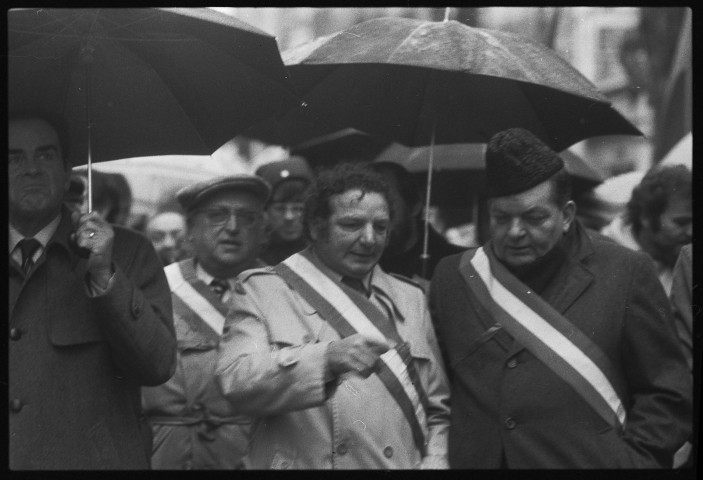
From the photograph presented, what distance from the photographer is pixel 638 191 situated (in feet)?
17.1

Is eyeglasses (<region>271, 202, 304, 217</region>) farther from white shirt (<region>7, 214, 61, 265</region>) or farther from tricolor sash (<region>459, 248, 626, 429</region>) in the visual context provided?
white shirt (<region>7, 214, 61, 265</region>)

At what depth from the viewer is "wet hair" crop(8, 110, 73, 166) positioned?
15.8ft

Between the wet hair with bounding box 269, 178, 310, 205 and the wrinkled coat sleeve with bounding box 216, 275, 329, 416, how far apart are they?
0.66 m

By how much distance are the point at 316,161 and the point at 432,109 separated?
1.77 ft

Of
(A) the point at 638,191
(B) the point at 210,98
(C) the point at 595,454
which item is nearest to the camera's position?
(C) the point at 595,454

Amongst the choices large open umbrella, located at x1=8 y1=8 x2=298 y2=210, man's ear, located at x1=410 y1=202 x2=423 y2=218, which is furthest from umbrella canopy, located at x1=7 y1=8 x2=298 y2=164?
man's ear, located at x1=410 y1=202 x2=423 y2=218

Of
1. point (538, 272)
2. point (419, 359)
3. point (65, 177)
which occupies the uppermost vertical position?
point (65, 177)

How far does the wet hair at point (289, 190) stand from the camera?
16.4 feet

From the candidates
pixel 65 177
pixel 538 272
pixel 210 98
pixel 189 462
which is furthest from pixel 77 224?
pixel 538 272

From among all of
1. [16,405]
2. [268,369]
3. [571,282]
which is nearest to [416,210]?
[571,282]

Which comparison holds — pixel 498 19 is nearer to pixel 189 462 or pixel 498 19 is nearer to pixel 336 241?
pixel 336 241

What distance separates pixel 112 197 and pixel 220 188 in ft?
1.47

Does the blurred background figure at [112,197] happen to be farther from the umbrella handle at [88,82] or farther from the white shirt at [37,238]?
the white shirt at [37,238]

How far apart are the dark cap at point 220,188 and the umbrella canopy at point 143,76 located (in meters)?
0.14
